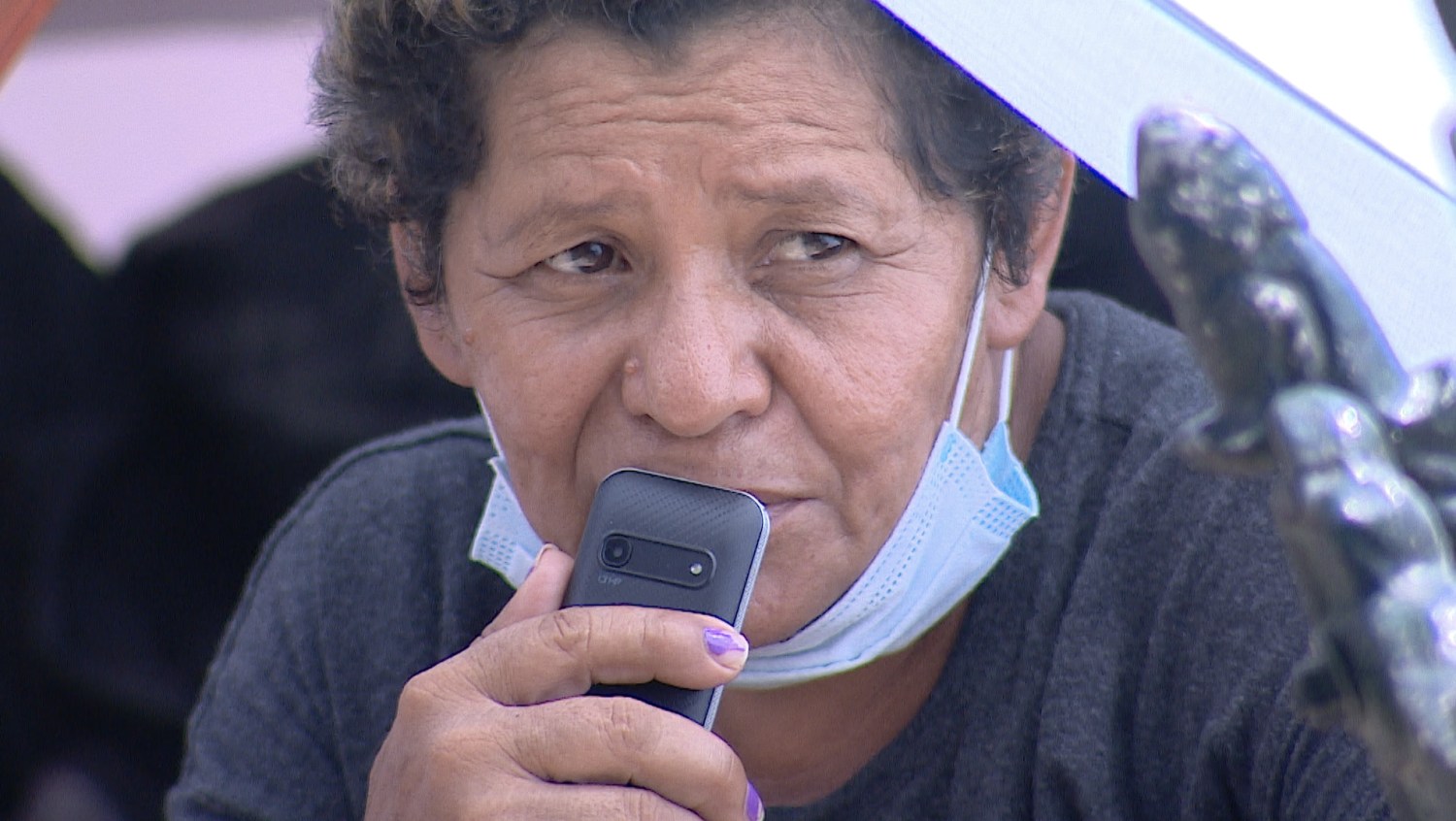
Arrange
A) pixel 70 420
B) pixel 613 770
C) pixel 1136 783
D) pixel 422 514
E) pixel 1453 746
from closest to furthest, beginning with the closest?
pixel 1453 746 → pixel 613 770 → pixel 1136 783 → pixel 422 514 → pixel 70 420

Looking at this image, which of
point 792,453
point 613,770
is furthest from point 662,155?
point 613,770

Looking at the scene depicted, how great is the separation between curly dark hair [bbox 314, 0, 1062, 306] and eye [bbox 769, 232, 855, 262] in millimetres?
105

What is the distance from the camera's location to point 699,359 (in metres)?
1.47

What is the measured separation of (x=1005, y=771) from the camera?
1723 mm

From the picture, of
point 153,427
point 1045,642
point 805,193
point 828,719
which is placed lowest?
point 153,427

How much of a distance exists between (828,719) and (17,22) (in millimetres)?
1101

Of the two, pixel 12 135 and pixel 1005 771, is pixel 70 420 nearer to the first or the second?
pixel 12 135

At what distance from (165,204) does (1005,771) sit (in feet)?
8.75

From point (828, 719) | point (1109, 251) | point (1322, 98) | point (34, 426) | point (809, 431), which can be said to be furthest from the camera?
point (34, 426)

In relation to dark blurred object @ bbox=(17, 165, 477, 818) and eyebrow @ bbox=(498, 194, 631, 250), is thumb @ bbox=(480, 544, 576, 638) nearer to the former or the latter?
eyebrow @ bbox=(498, 194, 631, 250)

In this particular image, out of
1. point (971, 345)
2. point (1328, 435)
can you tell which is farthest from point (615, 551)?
point (1328, 435)

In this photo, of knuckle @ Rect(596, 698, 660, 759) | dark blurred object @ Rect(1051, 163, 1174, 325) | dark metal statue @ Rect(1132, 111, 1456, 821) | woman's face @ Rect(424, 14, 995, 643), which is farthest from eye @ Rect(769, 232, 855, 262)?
dark blurred object @ Rect(1051, 163, 1174, 325)

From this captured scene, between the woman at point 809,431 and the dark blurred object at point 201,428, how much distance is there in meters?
1.27

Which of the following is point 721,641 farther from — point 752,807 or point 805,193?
point 805,193
